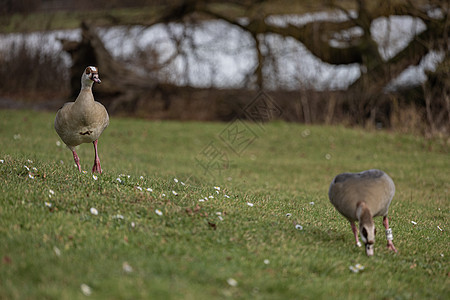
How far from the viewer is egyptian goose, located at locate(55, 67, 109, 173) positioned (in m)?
7.70

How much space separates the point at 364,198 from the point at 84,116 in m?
4.56

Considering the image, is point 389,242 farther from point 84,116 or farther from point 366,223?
point 84,116

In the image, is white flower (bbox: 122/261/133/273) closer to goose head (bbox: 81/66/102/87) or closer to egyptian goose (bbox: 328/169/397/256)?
egyptian goose (bbox: 328/169/397/256)

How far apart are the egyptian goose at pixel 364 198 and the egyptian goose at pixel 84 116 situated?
4051mm

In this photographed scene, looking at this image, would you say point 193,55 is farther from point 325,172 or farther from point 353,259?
point 353,259

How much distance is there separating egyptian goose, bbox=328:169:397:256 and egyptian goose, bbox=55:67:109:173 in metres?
4.05

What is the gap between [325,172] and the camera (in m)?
15.3

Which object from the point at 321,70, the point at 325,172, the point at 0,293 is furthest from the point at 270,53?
the point at 0,293

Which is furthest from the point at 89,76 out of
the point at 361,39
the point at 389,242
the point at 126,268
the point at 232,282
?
the point at 361,39

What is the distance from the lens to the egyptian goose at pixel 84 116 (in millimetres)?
7699

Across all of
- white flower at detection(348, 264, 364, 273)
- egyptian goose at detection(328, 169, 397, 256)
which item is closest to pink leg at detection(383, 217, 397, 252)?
egyptian goose at detection(328, 169, 397, 256)

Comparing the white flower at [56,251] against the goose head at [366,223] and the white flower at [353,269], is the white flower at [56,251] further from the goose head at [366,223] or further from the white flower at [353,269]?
the goose head at [366,223]

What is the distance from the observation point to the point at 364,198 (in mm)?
6023

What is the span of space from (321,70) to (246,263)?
21243 mm
